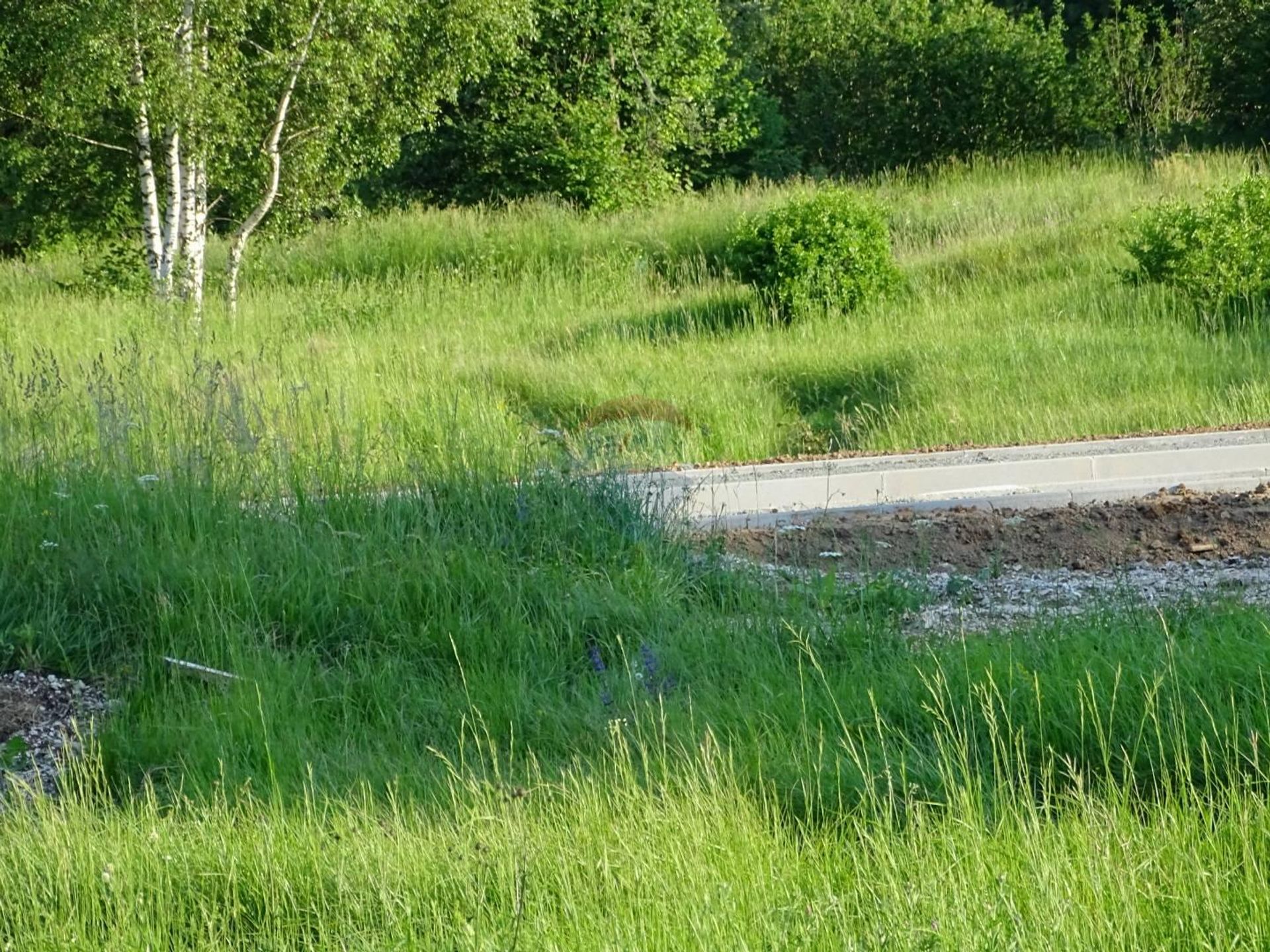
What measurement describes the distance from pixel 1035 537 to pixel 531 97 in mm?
21470

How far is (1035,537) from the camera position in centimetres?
696

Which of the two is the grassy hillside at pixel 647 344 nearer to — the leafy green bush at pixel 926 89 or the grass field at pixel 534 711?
the grass field at pixel 534 711

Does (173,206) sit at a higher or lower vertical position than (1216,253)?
higher

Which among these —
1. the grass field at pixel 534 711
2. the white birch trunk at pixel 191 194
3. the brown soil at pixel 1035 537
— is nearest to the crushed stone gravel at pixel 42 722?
the grass field at pixel 534 711

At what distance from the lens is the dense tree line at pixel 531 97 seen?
53.0 ft

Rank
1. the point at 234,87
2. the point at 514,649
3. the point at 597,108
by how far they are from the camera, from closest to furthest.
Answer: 1. the point at 514,649
2. the point at 234,87
3. the point at 597,108

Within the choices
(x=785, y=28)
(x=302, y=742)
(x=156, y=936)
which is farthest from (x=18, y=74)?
(x=785, y=28)

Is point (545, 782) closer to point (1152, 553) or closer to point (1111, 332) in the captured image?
point (1152, 553)

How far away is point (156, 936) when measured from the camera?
11.2 ft

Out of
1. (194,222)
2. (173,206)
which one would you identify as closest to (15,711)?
(173,206)

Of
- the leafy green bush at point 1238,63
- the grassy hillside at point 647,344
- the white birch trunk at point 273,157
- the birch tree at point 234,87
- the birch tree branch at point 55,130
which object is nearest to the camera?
the grassy hillside at point 647,344

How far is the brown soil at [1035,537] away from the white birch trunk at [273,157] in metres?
11.0

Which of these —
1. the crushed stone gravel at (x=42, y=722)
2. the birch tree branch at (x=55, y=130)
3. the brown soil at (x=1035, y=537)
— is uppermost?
the birch tree branch at (x=55, y=130)

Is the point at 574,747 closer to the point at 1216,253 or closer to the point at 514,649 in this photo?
the point at 514,649
